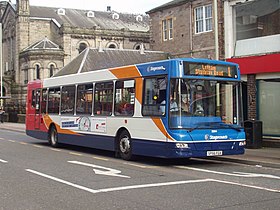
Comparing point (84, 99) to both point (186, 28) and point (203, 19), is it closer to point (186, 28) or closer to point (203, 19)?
point (203, 19)

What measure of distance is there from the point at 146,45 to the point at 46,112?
4994 cm

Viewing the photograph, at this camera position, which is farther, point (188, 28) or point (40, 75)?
point (40, 75)

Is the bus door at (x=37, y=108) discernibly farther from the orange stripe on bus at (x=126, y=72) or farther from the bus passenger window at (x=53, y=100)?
the orange stripe on bus at (x=126, y=72)

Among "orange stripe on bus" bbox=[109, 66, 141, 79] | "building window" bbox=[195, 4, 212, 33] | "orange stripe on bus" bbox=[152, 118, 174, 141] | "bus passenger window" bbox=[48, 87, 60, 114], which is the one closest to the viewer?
"orange stripe on bus" bbox=[152, 118, 174, 141]

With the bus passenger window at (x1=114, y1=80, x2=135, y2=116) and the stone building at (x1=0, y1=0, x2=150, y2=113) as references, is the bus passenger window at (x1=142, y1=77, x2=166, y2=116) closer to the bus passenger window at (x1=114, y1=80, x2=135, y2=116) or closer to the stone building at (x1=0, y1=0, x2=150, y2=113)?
the bus passenger window at (x1=114, y1=80, x2=135, y2=116)

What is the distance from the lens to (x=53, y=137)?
1880 cm

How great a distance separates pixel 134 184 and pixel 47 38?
5826 cm

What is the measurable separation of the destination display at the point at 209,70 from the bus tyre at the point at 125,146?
9.62ft

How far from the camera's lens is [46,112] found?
62.8ft

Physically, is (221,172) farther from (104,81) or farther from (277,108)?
(277,108)

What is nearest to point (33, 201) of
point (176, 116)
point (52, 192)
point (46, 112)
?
point (52, 192)

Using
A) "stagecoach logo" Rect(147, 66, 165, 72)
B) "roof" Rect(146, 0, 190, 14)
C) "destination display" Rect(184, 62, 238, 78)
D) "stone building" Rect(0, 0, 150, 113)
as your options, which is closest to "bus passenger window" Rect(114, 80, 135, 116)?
"stagecoach logo" Rect(147, 66, 165, 72)

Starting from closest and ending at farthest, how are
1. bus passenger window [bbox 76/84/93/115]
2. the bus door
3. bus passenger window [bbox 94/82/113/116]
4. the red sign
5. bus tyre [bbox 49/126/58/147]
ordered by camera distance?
1. bus passenger window [bbox 94/82/113/116]
2. bus passenger window [bbox 76/84/93/115]
3. the red sign
4. bus tyre [bbox 49/126/58/147]
5. the bus door

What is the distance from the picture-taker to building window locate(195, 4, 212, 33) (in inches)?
907
